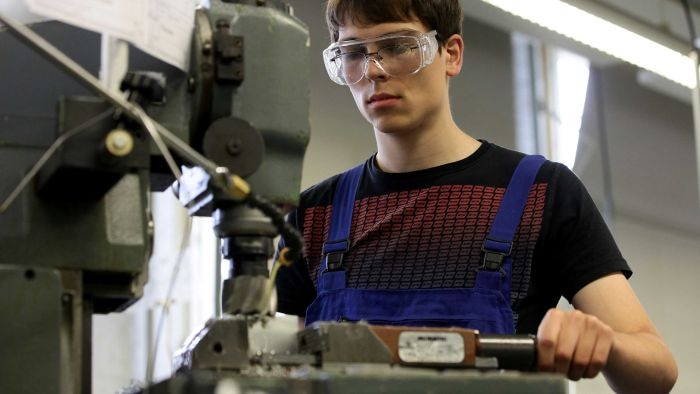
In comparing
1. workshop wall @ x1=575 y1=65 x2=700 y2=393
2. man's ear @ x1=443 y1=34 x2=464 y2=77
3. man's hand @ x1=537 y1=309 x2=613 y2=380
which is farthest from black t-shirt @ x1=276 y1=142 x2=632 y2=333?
workshop wall @ x1=575 y1=65 x2=700 y2=393

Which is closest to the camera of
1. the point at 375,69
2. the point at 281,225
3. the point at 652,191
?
the point at 281,225

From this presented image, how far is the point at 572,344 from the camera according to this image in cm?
120

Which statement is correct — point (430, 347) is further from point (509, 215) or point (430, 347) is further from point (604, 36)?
point (604, 36)

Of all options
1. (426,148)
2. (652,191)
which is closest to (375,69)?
(426,148)

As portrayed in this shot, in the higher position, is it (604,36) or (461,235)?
(604,36)

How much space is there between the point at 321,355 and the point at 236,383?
142 mm

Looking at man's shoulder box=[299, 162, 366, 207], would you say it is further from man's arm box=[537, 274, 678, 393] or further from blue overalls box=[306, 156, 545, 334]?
man's arm box=[537, 274, 678, 393]

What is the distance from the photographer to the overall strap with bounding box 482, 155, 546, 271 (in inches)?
65.7

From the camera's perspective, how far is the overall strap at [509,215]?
1.67m

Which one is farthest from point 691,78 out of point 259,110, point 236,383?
point 236,383

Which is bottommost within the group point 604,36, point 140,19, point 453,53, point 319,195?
point 319,195

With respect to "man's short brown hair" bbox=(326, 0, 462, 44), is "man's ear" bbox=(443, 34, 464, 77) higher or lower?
lower

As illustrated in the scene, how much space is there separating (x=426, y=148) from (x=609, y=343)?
64 cm

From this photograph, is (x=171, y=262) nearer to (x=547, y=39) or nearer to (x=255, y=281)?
(x=255, y=281)
